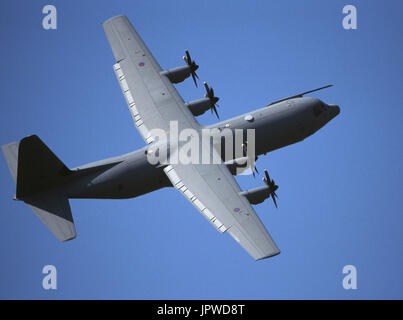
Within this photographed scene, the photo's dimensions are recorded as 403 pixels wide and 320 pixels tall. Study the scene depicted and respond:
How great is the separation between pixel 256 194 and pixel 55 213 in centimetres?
1469

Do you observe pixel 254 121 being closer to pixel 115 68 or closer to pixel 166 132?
pixel 166 132

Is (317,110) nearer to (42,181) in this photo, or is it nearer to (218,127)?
(218,127)

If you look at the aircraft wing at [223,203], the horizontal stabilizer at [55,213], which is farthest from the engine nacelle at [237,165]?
the horizontal stabilizer at [55,213]

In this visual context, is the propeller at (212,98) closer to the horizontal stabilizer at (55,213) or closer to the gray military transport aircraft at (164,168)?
the gray military transport aircraft at (164,168)

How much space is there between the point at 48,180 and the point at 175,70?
51.2 ft

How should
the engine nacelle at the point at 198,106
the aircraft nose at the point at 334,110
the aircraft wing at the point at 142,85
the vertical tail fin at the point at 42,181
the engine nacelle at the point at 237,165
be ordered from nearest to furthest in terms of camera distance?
the vertical tail fin at the point at 42,181 → the engine nacelle at the point at 237,165 → the aircraft wing at the point at 142,85 → the engine nacelle at the point at 198,106 → the aircraft nose at the point at 334,110

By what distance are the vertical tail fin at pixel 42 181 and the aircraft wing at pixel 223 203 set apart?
8103 mm

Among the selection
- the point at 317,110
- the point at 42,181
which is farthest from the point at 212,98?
the point at 42,181

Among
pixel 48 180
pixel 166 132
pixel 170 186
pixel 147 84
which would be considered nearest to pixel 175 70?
pixel 147 84

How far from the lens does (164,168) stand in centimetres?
5206

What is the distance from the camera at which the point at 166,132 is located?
54.3 meters

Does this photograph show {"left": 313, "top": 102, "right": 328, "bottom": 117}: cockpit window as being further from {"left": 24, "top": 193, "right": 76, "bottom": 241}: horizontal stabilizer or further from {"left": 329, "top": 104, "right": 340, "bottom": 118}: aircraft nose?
{"left": 24, "top": 193, "right": 76, "bottom": 241}: horizontal stabilizer

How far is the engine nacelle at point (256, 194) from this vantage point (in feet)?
163

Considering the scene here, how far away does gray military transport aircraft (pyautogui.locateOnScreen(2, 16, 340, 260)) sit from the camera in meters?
48.8
